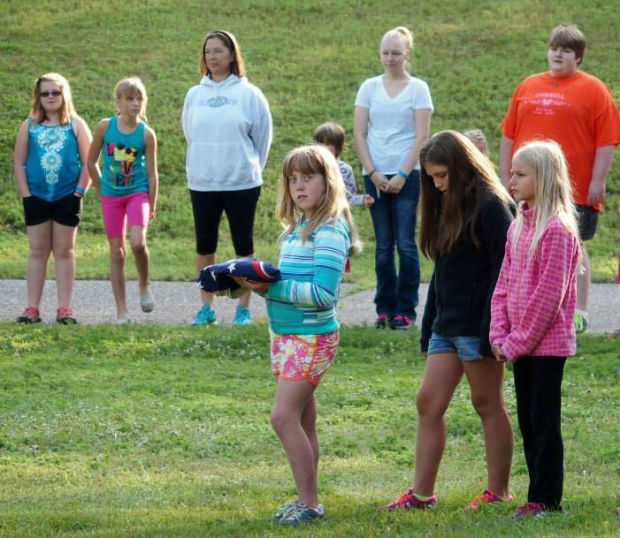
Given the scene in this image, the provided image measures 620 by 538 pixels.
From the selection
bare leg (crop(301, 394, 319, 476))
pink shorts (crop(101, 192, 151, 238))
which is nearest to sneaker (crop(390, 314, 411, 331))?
pink shorts (crop(101, 192, 151, 238))

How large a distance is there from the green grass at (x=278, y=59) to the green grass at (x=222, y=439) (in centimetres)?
551

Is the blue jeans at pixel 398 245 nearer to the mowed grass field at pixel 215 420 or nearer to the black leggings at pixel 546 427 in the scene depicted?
the mowed grass field at pixel 215 420

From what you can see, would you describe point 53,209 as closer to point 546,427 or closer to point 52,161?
point 52,161

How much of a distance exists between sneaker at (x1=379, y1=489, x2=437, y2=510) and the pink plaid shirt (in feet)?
2.77

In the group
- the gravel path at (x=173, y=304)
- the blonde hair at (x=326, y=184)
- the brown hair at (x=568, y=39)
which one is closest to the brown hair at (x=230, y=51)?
the gravel path at (x=173, y=304)

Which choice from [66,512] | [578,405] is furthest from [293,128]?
[66,512]

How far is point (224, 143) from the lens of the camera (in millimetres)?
10094

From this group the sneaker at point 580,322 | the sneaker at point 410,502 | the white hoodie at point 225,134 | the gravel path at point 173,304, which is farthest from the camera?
the gravel path at point 173,304

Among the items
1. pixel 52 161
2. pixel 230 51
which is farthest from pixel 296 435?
pixel 52 161

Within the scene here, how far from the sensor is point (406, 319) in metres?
10.1

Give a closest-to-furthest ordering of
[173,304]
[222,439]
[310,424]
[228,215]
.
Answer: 1. [310,424]
2. [222,439]
3. [228,215]
4. [173,304]

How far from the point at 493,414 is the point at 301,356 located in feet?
2.92

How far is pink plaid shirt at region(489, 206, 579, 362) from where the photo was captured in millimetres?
5141

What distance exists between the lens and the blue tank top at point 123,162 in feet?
34.3
